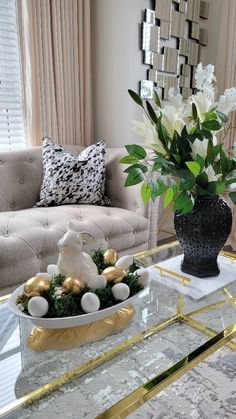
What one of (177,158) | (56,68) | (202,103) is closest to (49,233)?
(177,158)

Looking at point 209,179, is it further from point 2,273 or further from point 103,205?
point 103,205

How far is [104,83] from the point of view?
240 cm

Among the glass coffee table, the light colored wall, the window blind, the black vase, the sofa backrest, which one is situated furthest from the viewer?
the light colored wall

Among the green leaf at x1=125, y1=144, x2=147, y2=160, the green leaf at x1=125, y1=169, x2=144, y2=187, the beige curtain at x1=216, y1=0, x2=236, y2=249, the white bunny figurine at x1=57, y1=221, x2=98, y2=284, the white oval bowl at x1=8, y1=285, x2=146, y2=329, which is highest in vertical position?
the beige curtain at x1=216, y1=0, x2=236, y2=249

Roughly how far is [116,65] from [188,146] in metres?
1.65

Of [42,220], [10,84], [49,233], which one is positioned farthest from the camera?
[10,84]

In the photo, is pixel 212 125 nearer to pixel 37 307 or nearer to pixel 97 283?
pixel 97 283

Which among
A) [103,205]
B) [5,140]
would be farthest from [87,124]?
[103,205]

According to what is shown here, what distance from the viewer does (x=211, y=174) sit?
920 millimetres

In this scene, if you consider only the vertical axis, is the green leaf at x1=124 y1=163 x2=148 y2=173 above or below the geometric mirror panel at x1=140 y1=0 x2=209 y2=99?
below

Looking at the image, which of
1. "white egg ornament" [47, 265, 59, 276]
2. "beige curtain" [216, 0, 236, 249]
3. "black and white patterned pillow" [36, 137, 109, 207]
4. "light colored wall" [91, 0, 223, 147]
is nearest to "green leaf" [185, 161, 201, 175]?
"white egg ornament" [47, 265, 59, 276]

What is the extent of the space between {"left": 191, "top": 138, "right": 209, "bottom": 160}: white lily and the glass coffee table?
41cm

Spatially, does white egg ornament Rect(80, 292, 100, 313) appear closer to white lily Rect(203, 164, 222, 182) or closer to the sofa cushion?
white lily Rect(203, 164, 222, 182)

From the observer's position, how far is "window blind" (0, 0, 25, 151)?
6.47ft
